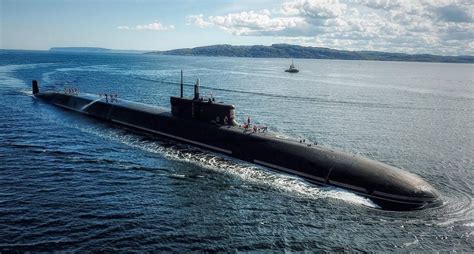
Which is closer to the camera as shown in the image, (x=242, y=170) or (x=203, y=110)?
(x=242, y=170)

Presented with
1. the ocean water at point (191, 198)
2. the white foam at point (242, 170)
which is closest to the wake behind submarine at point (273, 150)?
the white foam at point (242, 170)

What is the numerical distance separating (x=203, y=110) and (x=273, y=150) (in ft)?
34.1

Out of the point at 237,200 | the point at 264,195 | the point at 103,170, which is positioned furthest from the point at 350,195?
the point at 103,170

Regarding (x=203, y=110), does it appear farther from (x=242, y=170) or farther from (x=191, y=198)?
(x=191, y=198)

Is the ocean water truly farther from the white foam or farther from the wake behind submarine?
the wake behind submarine

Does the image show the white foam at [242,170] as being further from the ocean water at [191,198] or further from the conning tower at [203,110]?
the conning tower at [203,110]

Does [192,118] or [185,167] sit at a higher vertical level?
[192,118]

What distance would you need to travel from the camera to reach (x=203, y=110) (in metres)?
42.5

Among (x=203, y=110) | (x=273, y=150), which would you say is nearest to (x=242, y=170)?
(x=273, y=150)

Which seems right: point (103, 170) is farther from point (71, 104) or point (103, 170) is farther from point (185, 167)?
point (71, 104)

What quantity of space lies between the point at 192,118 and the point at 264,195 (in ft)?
58.2

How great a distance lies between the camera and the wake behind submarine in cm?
2844

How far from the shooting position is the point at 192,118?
43.8 metres

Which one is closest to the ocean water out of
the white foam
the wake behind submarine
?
the white foam
